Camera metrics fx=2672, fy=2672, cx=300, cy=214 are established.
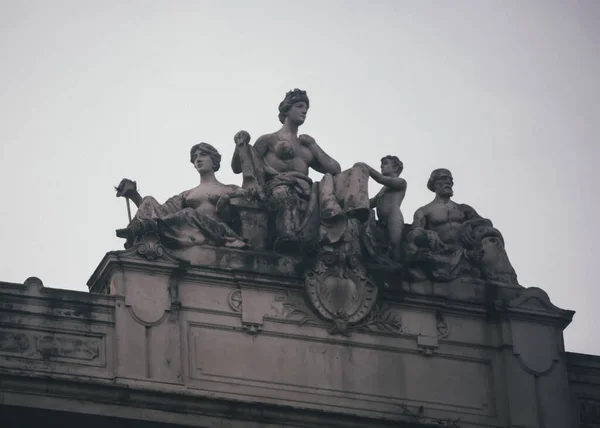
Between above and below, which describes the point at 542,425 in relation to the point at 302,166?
below

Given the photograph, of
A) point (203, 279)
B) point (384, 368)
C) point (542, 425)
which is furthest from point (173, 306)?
point (542, 425)

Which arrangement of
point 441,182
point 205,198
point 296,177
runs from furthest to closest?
1. point 441,182
2. point 296,177
3. point 205,198

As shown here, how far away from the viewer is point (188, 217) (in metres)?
40.8

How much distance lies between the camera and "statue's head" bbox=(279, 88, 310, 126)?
42.8m

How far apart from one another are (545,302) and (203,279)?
562 cm

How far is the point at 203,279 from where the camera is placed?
40.3 meters

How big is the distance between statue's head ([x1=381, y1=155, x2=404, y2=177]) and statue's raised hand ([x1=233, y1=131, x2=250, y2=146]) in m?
2.41

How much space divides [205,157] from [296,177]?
1474 millimetres

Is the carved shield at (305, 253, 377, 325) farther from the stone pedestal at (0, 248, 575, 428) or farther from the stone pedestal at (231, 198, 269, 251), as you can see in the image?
the stone pedestal at (231, 198, 269, 251)

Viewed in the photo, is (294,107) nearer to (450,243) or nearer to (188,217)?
(188,217)

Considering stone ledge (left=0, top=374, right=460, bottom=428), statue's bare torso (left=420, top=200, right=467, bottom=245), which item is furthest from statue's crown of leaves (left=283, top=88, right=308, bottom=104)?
stone ledge (left=0, top=374, right=460, bottom=428)

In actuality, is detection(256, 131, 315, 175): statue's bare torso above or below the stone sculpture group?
above

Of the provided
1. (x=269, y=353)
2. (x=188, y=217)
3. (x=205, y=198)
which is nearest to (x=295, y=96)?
(x=205, y=198)

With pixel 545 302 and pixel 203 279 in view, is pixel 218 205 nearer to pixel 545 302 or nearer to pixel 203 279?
pixel 203 279
